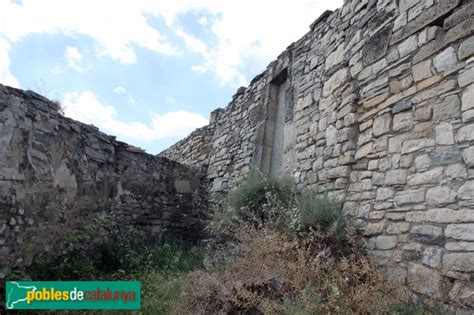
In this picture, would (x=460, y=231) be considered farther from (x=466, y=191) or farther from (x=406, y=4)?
(x=406, y=4)

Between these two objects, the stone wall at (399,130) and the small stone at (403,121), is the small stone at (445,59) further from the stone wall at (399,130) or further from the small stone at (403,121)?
the small stone at (403,121)

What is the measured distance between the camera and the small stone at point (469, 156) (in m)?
2.69

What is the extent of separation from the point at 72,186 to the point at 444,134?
4.48 metres

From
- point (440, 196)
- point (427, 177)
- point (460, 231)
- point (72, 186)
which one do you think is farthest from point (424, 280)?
point (72, 186)

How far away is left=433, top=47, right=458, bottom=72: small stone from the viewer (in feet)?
9.71

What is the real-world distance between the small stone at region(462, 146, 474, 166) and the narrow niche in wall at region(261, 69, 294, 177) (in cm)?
311

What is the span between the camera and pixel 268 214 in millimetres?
4555

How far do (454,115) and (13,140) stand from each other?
4.23m

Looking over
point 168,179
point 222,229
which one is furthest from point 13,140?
point 168,179

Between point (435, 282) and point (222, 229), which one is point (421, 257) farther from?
point (222, 229)

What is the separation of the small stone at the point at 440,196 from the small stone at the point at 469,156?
24 cm

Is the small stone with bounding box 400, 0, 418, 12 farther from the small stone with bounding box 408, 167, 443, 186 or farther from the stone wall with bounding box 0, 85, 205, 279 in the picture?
the stone wall with bounding box 0, 85, 205, 279

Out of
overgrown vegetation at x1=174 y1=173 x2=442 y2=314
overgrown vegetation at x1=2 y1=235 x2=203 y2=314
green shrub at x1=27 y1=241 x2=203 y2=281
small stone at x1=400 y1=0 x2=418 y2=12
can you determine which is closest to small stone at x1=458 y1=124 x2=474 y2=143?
overgrown vegetation at x1=174 y1=173 x2=442 y2=314

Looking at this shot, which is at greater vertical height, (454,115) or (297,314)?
(454,115)
